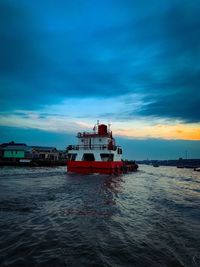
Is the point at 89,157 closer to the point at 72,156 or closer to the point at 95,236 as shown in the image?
the point at 72,156

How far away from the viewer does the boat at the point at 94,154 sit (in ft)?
121

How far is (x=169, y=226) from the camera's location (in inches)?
380

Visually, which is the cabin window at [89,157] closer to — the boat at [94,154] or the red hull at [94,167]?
the boat at [94,154]

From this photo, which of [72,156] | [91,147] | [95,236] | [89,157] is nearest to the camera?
[95,236]

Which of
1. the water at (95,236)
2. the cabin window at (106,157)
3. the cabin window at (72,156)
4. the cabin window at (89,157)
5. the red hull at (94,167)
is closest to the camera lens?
the water at (95,236)

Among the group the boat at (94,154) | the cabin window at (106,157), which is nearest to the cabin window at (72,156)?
the boat at (94,154)

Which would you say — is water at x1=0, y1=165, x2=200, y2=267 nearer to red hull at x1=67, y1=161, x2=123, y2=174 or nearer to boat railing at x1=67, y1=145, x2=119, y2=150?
red hull at x1=67, y1=161, x2=123, y2=174

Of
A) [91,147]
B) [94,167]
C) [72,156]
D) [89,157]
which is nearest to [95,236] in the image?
[94,167]

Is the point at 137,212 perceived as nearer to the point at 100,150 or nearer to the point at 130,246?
the point at 130,246

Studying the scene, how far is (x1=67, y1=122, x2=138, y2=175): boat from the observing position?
36.9m

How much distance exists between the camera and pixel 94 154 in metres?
38.6

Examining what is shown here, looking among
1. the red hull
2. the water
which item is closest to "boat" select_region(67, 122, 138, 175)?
the red hull

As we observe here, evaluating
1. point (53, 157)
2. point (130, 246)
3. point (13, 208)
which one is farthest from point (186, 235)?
point (53, 157)

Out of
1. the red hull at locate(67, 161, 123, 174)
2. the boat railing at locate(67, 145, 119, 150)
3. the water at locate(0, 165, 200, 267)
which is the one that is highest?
the boat railing at locate(67, 145, 119, 150)
